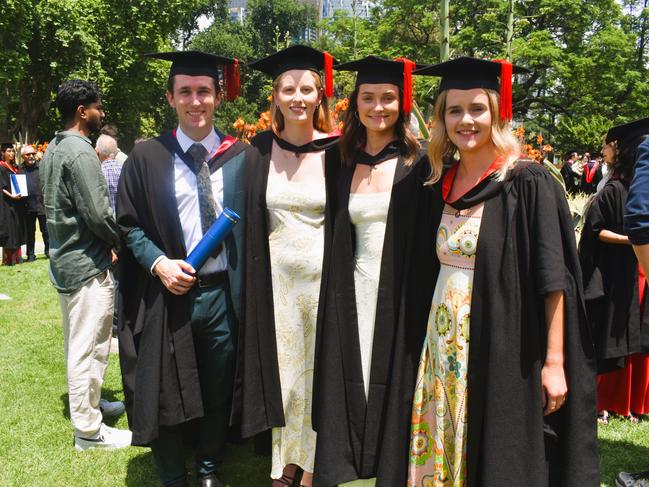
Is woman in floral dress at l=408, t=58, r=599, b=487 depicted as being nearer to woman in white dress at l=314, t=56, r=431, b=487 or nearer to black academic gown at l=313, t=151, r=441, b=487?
black academic gown at l=313, t=151, r=441, b=487

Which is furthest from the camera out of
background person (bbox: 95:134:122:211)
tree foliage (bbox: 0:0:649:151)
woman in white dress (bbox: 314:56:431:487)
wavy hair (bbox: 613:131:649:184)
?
tree foliage (bbox: 0:0:649:151)

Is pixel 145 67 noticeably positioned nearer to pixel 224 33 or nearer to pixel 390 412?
pixel 224 33

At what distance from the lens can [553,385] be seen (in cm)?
222

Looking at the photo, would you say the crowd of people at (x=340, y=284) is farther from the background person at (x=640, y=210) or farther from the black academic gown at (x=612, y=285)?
the black academic gown at (x=612, y=285)

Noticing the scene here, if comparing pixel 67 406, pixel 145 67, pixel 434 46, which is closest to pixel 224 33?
pixel 145 67

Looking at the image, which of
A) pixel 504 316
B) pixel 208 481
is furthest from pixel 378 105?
pixel 208 481

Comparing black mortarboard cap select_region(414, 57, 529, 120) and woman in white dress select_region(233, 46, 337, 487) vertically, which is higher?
black mortarboard cap select_region(414, 57, 529, 120)

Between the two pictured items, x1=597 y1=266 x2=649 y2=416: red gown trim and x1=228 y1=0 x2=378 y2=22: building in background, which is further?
x1=228 y1=0 x2=378 y2=22: building in background

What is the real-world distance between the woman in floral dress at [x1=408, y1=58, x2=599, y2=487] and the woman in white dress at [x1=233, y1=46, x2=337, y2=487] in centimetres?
82

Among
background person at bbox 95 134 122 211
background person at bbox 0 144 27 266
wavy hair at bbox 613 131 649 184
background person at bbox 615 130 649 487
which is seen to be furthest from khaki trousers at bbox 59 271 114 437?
background person at bbox 0 144 27 266

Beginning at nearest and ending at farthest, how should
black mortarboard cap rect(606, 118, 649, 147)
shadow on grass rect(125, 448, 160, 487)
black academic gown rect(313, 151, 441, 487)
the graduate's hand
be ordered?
black academic gown rect(313, 151, 441, 487)
the graduate's hand
black mortarboard cap rect(606, 118, 649, 147)
shadow on grass rect(125, 448, 160, 487)

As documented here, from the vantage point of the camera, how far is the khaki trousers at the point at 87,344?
141 inches

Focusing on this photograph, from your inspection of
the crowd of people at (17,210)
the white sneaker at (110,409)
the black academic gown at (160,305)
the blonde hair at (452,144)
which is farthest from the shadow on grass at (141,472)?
the crowd of people at (17,210)

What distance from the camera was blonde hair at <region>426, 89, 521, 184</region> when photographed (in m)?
2.28
